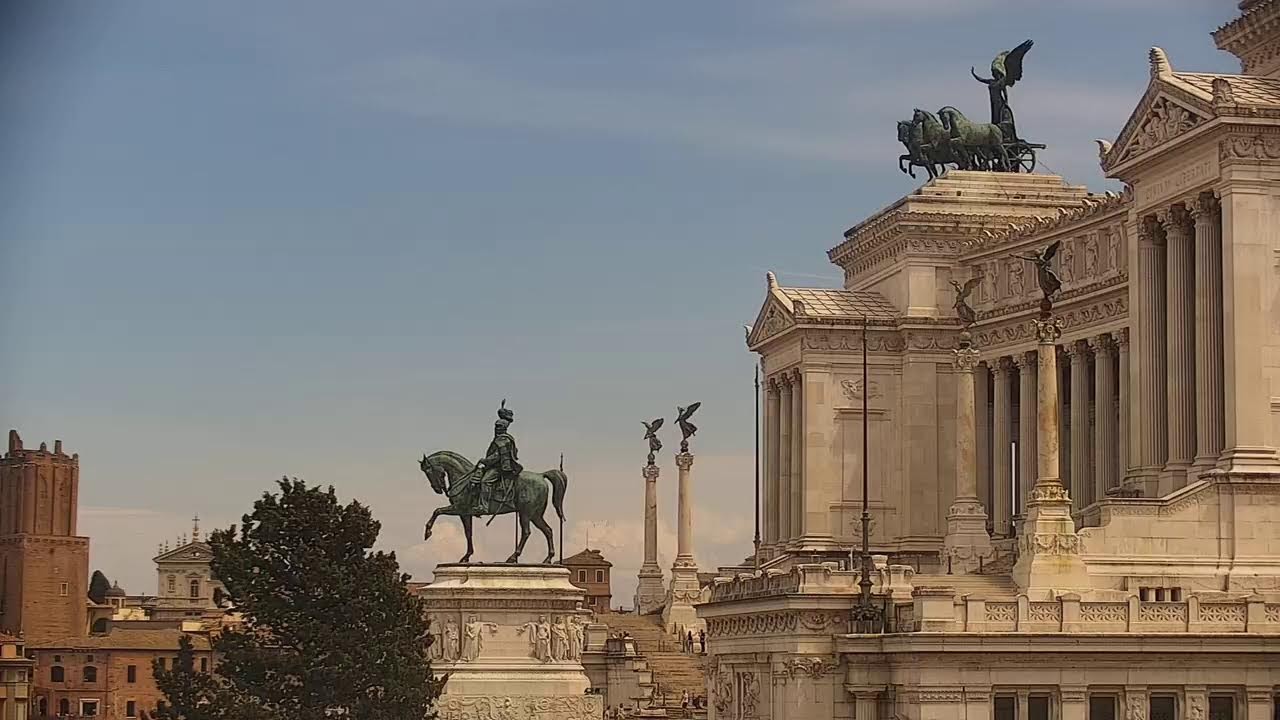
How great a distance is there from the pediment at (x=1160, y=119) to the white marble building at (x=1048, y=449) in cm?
9

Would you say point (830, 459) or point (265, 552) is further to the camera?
point (830, 459)

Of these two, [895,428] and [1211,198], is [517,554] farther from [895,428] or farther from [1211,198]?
[1211,198]

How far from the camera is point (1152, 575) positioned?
70.1m

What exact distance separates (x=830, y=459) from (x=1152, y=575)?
34371 millimetres

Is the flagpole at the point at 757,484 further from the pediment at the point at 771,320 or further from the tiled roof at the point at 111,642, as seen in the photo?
the tiled roof at the point at 111,642

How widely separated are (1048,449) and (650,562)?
67.0 m

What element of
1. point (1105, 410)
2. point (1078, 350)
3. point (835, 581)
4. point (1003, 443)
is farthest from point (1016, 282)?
point (835, 581)

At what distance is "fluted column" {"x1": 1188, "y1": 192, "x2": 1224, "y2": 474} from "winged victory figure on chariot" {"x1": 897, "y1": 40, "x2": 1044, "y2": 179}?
3034 centimetres

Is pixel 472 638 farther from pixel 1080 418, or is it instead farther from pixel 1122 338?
pixel 1122 338

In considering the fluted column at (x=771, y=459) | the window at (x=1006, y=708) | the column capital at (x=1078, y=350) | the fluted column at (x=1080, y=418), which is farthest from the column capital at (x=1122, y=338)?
the window at (x=1006, y=708)

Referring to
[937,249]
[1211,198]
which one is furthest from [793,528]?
[1211,198]

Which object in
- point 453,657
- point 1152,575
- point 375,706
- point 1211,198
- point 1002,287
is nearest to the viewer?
point 1152,575

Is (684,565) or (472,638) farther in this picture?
(684,565)

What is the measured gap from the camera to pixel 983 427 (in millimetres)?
104188
